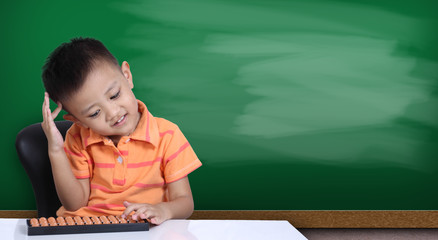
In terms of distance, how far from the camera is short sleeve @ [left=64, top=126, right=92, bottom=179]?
3.84 ft

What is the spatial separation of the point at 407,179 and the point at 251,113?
0.83 metres

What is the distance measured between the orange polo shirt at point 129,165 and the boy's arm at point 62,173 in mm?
23

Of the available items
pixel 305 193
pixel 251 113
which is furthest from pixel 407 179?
pixel 251 113

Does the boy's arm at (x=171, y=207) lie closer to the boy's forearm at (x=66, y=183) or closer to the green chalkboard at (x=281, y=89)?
the boy's forearm at (x=66, y=183)

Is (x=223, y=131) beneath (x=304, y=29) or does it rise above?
beneath

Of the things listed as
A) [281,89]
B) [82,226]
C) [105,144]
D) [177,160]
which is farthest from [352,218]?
[82,226]

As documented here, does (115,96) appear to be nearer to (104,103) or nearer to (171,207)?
(104,103)

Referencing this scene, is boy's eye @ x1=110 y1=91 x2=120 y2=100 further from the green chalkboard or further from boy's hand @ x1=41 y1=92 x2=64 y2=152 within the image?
the green chalkboard

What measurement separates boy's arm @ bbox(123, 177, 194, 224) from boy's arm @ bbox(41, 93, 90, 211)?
0.80ft

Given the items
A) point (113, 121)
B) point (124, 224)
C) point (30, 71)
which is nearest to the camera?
point (124, 224)

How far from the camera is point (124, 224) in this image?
754mm

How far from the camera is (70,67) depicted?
105 centimetres

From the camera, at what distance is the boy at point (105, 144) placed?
1.05m

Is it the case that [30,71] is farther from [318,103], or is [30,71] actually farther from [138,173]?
[318,103]
